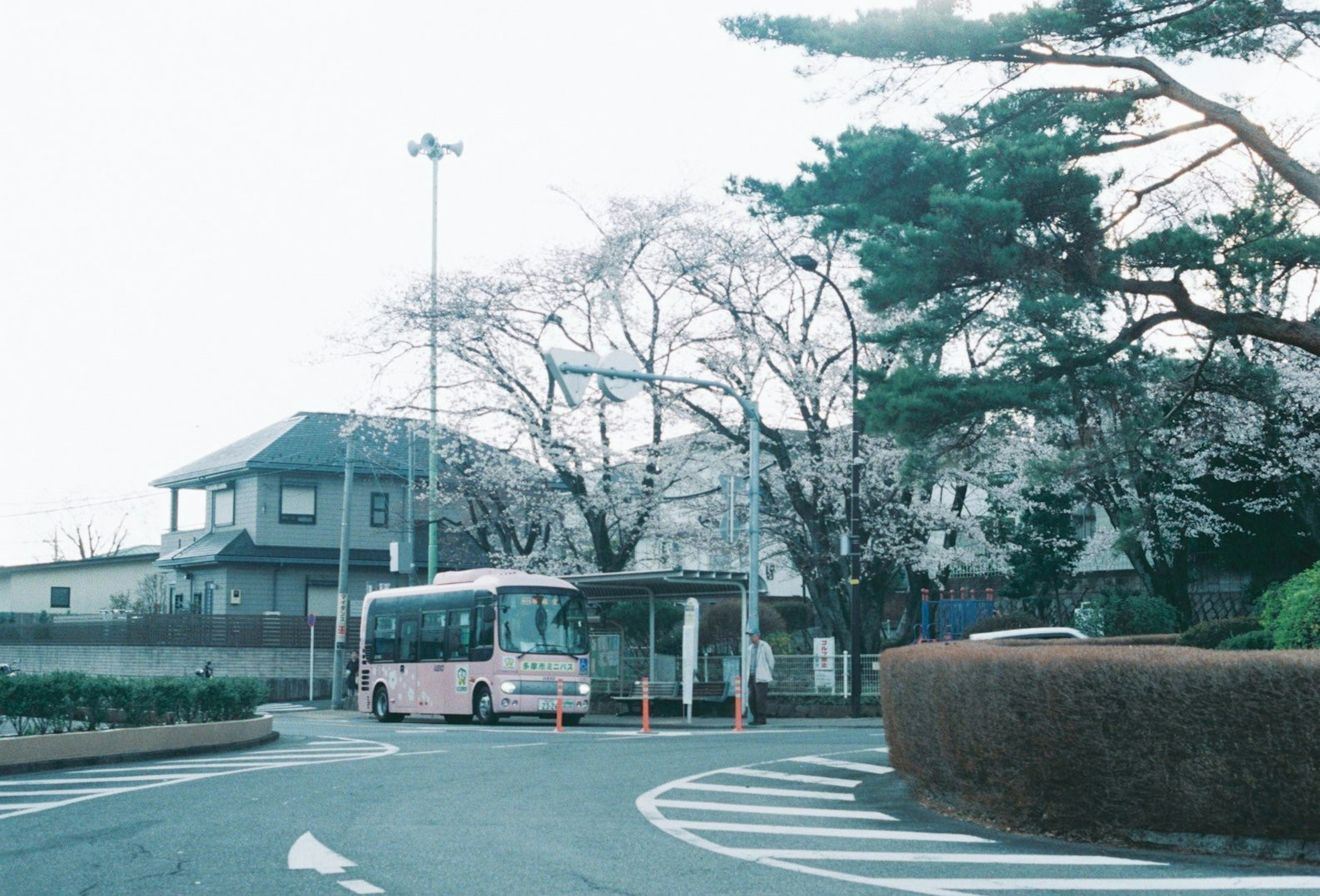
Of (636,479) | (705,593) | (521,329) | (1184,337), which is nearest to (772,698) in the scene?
(705,593)

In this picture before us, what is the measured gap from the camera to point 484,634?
29078 mm

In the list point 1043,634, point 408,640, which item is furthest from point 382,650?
point 1043,634

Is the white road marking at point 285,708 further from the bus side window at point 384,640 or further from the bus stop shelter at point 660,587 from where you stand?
the bus stop shelter at point 660,587

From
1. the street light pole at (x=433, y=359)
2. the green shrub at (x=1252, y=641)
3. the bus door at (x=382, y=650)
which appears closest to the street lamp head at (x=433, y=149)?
the street light pole at (x=433, y=359)

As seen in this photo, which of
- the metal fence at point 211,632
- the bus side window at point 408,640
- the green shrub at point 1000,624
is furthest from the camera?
the metal fence at point 211,632

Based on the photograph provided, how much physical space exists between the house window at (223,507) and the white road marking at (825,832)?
141 feet

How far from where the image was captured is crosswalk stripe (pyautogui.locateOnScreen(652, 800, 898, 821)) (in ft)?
40.9

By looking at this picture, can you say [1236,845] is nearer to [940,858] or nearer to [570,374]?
[940,858]

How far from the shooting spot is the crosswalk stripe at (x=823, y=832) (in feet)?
35.4

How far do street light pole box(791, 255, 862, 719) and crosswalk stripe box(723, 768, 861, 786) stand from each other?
11.3 metres

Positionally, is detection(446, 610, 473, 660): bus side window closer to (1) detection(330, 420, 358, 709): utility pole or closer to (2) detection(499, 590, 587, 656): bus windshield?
(2) detection(499, 590, 587, 656): bus windshield

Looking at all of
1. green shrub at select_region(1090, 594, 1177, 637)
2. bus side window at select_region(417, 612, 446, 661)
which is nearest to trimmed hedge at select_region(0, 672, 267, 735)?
bus side window at select_region(417, 612, 446, 661)

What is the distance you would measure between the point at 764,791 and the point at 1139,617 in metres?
19.5

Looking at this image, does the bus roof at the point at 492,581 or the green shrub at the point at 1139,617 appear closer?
the bus roof at the point at 492,581
